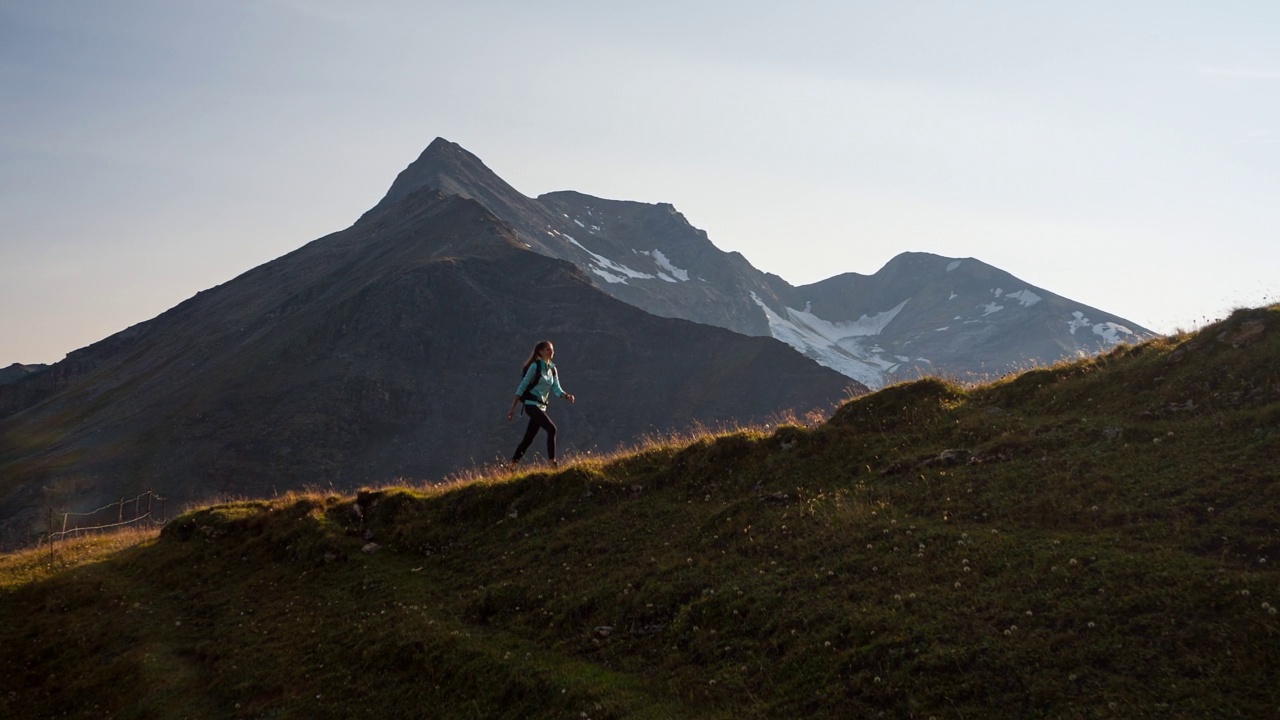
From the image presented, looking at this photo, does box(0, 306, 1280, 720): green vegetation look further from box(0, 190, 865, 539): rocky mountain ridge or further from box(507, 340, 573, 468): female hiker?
box(0, 190, 865, 539): rocky mountain ridge

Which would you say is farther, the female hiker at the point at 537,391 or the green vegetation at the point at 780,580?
the female hiker at the point at 537,391

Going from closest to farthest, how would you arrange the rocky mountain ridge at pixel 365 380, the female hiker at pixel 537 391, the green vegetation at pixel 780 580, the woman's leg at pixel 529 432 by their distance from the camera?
the green vegetation at pixel 780 580, the woman's leg at pixel 529 432, the female hiker at pixel 537 391, the rocky mountain ridge at pixel 365 380

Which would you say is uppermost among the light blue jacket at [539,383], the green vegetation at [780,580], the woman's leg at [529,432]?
the light blue jacket at [539,383]

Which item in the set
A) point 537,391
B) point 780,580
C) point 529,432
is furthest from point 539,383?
point 780,580

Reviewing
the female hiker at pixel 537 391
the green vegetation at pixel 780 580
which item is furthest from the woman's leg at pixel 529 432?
the green vegetation at pixel 780 580

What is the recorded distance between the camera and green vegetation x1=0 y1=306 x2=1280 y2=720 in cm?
801

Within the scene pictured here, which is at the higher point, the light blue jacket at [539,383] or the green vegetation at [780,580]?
the light blue jacket at [539,383]

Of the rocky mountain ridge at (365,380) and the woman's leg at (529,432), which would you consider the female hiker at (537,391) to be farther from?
the rocky mountain ridge at (365,380)

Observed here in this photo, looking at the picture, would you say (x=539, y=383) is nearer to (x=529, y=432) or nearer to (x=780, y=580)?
(x=529, y=432)

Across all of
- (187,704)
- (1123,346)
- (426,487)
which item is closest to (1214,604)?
(1123,346)

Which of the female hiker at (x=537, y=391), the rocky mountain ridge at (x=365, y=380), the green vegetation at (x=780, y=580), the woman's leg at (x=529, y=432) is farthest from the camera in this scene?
the rocky mountain ridge at (x=365, y=380)

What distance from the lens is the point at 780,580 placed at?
10836mm

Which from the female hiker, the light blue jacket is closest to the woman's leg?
the female hiker

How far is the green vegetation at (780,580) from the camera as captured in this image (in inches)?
315
